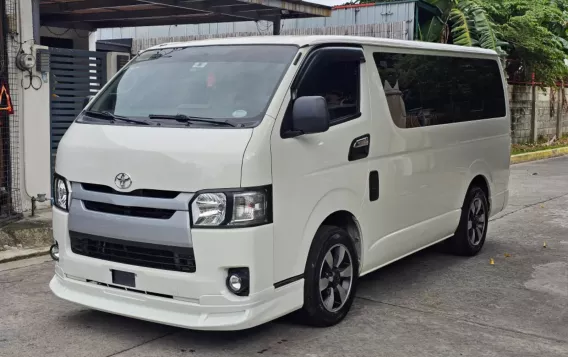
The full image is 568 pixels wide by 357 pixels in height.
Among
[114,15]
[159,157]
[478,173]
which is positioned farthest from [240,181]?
[114,15]

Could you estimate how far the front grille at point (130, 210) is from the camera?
442 centimetres

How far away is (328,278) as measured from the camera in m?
5.11

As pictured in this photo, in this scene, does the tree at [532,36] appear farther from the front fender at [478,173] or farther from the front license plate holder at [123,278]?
the front license plate holder at [123,278]

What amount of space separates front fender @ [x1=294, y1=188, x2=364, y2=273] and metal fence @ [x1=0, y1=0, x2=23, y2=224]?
4820 mm

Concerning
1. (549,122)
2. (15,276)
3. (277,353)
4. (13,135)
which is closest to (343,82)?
(277,353)

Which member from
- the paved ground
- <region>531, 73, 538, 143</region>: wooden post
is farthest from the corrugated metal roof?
the paved ground

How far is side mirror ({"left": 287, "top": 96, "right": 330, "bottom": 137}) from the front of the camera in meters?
4.62

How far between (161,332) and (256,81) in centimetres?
188

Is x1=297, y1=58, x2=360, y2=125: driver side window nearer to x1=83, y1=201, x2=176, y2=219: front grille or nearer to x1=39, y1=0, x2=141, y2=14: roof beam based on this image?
x1=83, y1=201, x2=176, y2=219: front grille

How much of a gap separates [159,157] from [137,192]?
0.27 meters

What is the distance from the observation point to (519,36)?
1794 centimetres

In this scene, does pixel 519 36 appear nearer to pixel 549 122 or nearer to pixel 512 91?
pixel 512 91

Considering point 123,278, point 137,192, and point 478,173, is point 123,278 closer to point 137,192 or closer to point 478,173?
point 137,192

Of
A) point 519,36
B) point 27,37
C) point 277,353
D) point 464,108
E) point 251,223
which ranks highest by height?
point 519,36
